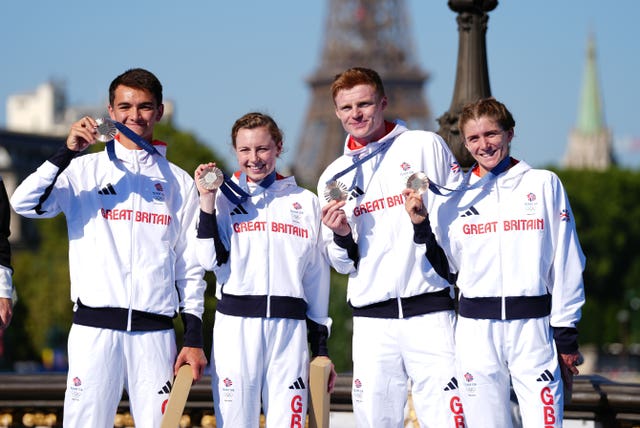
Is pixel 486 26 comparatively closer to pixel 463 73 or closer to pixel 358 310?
pixel 463 73

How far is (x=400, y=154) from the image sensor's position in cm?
839

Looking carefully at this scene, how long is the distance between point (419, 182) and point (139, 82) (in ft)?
6.33

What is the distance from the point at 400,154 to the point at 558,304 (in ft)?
4.84

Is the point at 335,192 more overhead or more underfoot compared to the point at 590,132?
more underfoot

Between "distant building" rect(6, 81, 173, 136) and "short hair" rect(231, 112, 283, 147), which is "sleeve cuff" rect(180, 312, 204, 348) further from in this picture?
"distant building" rect(6, 81, 173, 136)

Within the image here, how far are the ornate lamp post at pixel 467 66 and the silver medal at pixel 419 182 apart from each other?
3.37 meters

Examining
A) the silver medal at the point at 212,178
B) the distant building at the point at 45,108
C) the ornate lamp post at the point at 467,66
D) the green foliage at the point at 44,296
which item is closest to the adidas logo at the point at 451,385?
the silver medal at the point at 212,178

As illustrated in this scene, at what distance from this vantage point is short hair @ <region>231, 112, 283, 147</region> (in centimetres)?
824

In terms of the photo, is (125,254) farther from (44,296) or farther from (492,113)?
(44,296)

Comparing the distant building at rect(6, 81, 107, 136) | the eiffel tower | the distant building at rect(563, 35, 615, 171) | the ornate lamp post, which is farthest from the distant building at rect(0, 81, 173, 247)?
the ornate lamp post

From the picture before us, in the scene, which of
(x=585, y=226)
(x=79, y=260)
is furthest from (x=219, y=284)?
(x=585, y=226)

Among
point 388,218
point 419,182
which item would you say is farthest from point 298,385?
point 419,182

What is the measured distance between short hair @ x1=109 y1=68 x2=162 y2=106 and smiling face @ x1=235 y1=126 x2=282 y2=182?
60cm

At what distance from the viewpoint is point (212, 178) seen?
780 centimetres
